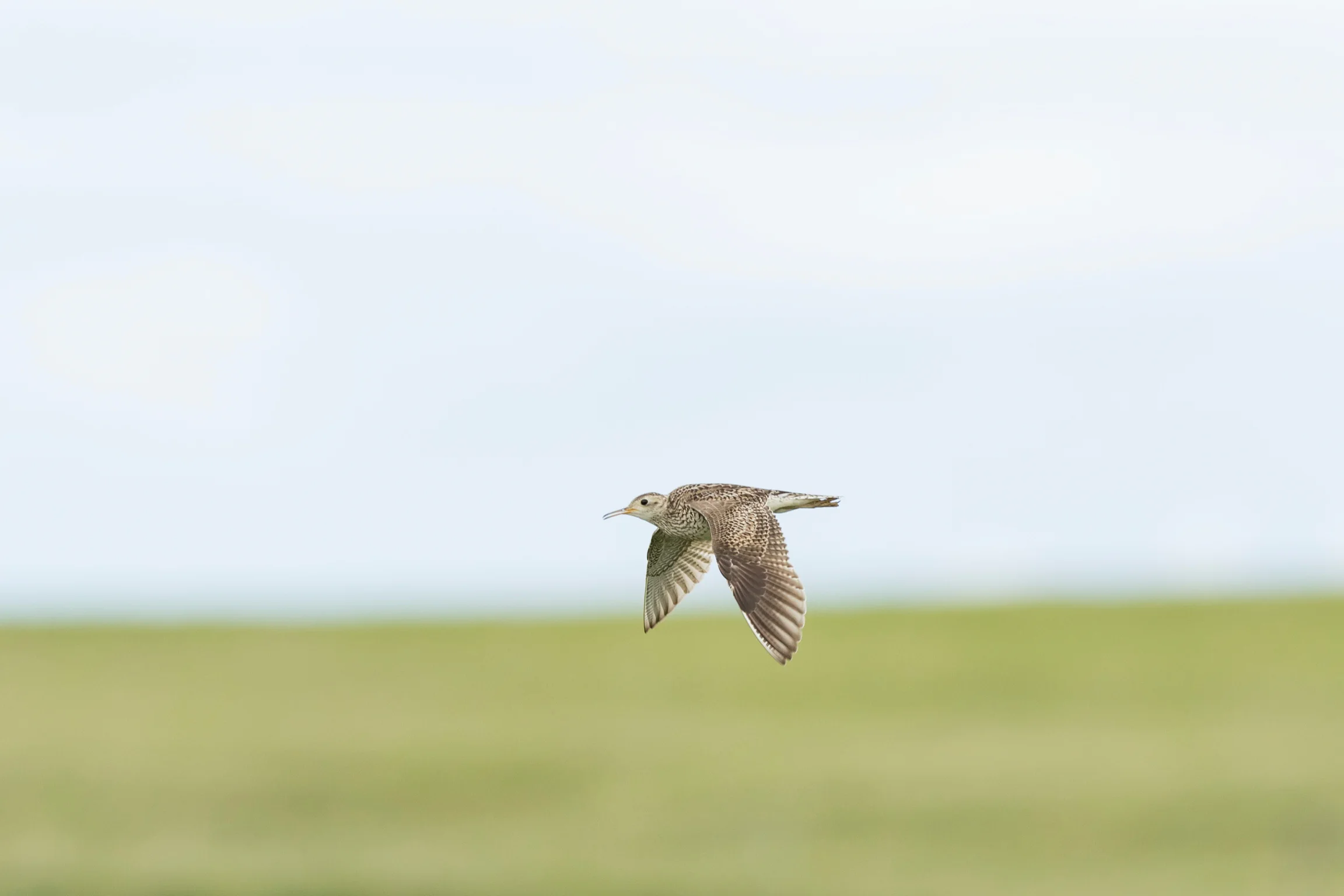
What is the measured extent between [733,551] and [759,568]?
0.22 meters

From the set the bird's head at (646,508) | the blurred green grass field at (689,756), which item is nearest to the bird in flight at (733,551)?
the bird's head at (646,508)

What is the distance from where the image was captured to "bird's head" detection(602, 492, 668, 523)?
9375 millimetres

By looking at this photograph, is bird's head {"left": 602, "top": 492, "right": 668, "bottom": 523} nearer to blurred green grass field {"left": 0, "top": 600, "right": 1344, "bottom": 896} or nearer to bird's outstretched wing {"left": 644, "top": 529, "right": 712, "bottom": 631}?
bird's outstretched wing {"left": 644, "top": 529, "right": 712, "bottom": 631}

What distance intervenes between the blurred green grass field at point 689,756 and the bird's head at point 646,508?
17.9m

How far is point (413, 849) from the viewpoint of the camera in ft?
101

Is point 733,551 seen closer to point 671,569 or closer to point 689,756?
point 671,569

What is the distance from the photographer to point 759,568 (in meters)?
8.42

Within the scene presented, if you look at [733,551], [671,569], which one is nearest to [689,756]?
[671,569]

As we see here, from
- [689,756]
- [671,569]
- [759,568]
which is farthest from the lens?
[689,756]

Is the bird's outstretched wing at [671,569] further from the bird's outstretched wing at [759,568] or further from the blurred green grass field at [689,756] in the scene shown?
the blurred green grass field at [689,756]

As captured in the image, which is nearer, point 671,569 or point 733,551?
point 733,551

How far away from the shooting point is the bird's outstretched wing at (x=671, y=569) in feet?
31.4

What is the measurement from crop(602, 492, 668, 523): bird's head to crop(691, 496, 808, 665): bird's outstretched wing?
0.58ft

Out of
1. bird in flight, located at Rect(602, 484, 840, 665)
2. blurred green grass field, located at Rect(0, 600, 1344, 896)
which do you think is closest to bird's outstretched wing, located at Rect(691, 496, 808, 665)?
bird in flight, located at Rect(602, 484, 840, 665)
